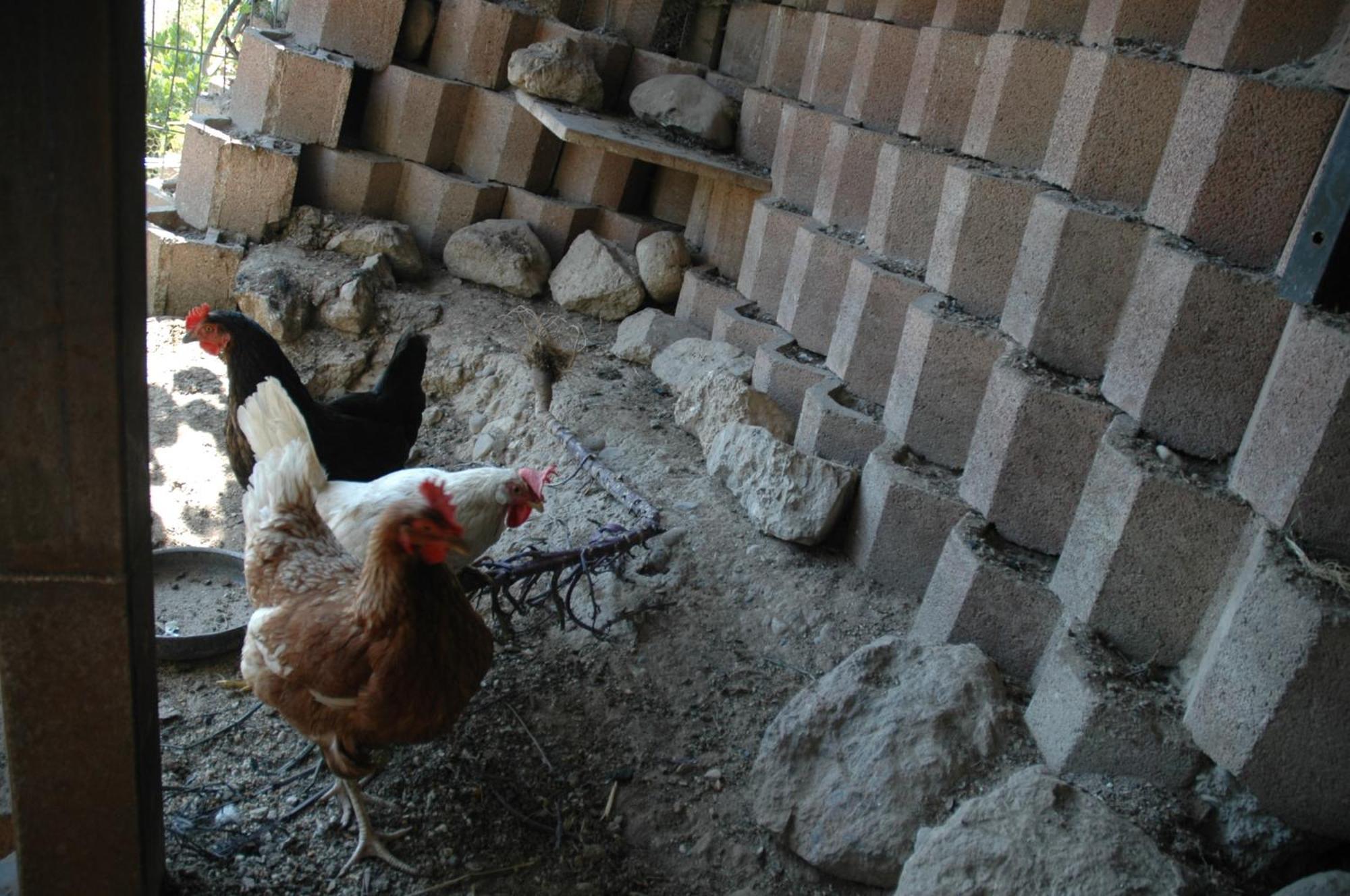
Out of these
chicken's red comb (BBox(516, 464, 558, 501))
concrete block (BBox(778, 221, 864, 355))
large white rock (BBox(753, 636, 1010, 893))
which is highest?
concrete block (BBox(778, 221, 864, 355))

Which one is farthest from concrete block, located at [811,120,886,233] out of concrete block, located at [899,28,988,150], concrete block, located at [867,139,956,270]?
concrete block, located at [899,28,988,150]

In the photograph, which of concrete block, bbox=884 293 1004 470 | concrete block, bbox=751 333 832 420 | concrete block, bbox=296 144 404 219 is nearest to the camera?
concrete block, bbox=884 293 1004 470

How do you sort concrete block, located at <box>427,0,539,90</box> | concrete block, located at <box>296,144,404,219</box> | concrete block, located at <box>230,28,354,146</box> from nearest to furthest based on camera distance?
concrete block, located at <box>230,28,354,146</box>
concrete block, located at <box>427,0,539,90</box>
concrete block, located at <box>296,144,404,219</box>

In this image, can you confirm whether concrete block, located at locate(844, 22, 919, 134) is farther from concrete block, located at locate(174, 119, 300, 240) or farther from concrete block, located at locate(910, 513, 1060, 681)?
concrete block, located at locate(174, 119, 300, 240)

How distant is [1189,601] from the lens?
253 centimetres

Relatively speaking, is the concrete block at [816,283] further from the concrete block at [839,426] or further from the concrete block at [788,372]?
the concrete block at [839,426]

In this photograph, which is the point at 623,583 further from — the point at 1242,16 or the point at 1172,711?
the point at 1242,16

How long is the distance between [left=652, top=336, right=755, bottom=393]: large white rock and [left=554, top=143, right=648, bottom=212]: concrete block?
137 centimetres

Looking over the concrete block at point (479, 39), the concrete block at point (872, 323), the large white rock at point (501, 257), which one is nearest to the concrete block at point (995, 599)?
the concrete block at point (872, 323)

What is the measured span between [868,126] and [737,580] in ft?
6.67

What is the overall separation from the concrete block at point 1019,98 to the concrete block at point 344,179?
12.3 ft

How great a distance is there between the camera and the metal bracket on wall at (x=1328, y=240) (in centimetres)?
208

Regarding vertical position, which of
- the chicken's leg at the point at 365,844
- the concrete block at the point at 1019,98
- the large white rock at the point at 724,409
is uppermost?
the concrete block at the point at 1019,98

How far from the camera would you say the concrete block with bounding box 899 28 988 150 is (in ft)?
11.8
